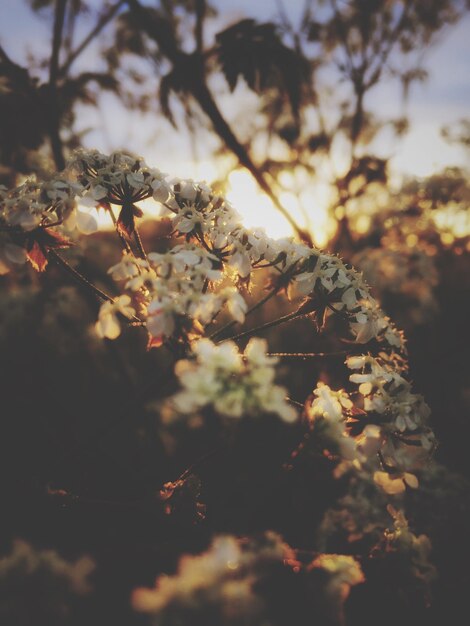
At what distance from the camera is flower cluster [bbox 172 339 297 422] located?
1012mm

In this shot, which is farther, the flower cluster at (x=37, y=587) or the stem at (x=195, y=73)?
the stem at (x=195, y=73)

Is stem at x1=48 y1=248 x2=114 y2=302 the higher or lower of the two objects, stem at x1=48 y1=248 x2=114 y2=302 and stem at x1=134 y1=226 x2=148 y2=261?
the lower

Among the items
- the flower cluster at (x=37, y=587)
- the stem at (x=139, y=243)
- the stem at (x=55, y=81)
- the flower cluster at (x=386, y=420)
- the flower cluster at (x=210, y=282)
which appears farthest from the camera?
the stem at (x=55, y=81)

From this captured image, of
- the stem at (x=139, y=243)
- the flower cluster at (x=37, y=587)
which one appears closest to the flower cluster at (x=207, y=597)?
the flower cluster at (x=37, y=587)

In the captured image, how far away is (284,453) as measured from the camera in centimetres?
287

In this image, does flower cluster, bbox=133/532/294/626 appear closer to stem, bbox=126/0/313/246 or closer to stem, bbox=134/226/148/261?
stem, bbox=134/226/148/261

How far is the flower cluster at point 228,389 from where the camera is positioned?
3.32 feet

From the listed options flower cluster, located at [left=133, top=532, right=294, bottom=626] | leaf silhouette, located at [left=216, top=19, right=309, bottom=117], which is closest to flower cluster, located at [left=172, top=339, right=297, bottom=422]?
flower cluster, located at [left=133, top=532, right=294, bottom=626]

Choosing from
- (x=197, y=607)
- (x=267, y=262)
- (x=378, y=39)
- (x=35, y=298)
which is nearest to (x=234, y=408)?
(x=197, y=607)

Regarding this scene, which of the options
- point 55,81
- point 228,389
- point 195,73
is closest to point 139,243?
point 228,389

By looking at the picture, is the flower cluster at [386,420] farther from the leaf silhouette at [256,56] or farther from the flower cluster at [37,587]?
the leaf silhouette at [256,56]

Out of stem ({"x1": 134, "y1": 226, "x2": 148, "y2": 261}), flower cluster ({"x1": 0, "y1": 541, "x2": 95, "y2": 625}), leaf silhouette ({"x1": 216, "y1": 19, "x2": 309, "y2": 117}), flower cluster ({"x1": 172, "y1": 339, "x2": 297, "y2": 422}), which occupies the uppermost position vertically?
leaf silhouette ({"x1": 216, "y1": 19, "x2": 309, "y2": 117})

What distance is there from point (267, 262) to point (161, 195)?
522 millimetres

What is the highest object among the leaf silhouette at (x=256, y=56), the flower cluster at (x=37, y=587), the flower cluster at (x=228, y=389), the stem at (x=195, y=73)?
the leaf silhouette at (x=256, y=56)
